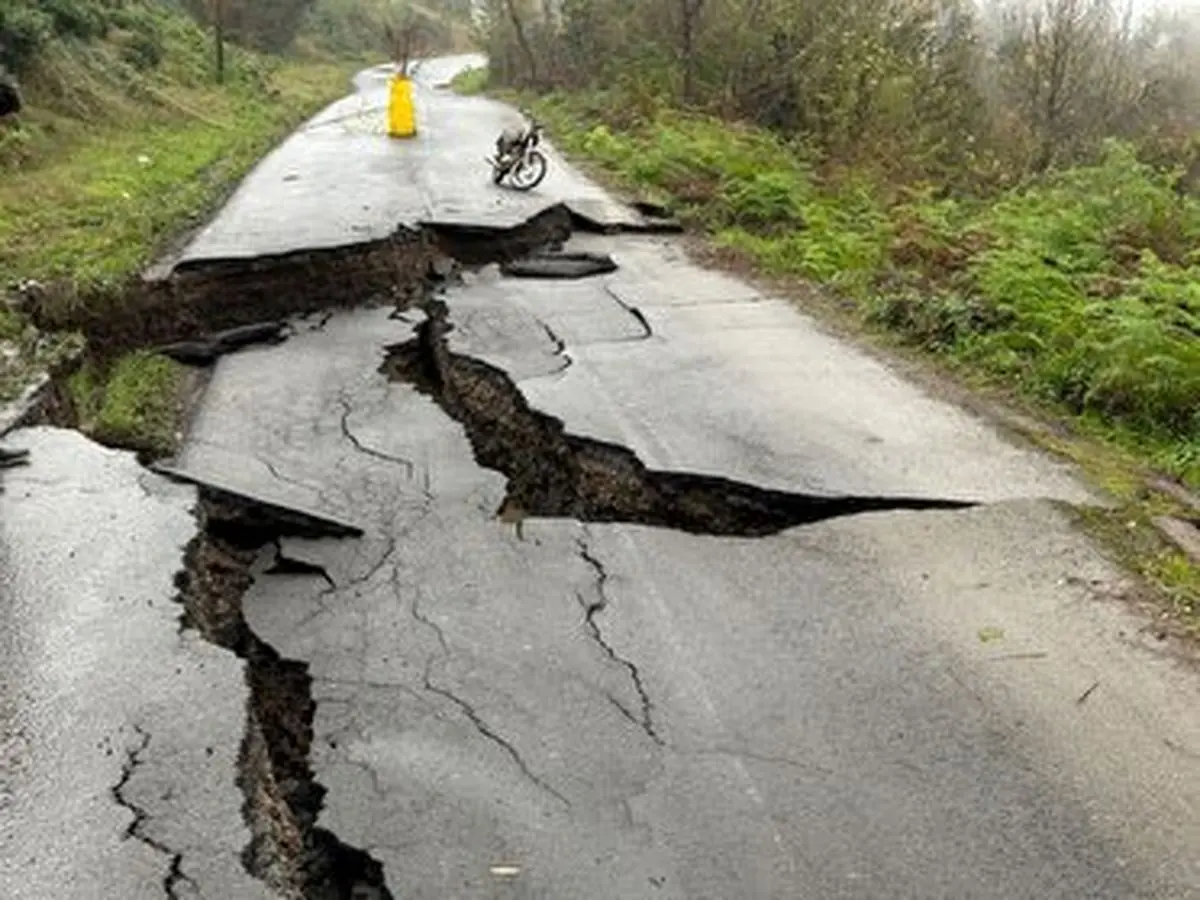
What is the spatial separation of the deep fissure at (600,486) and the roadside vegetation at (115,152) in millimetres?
2049

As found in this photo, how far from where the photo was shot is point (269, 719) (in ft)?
15.9

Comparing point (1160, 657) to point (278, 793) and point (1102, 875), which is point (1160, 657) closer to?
point (1102, 875)

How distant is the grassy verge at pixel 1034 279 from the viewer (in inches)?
293

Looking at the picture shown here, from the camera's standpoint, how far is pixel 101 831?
13.0 feet

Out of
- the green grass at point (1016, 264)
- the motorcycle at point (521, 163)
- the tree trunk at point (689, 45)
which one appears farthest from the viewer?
the tree trunk at point (689, 45)

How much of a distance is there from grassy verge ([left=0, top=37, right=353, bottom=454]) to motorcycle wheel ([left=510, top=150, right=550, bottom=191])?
371 cm

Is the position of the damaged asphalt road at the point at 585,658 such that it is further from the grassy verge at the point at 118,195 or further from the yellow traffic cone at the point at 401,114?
the yellow traffic cone at the point at 401,114

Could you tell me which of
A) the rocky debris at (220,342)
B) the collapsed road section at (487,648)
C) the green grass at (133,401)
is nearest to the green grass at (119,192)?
the rocky debris at (220,342)

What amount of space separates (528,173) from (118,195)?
16.5 ft

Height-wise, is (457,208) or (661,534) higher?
(661,534)

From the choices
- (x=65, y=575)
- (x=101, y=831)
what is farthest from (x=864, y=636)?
(x=65, y=575)

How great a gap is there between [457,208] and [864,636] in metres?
10.3

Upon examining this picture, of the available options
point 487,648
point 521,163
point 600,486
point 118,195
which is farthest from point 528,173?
point 487,648

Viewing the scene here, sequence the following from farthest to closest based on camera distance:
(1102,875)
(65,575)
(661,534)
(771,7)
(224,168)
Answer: (771,7), (224,168), (661,534), (65,575), (1102,875)
